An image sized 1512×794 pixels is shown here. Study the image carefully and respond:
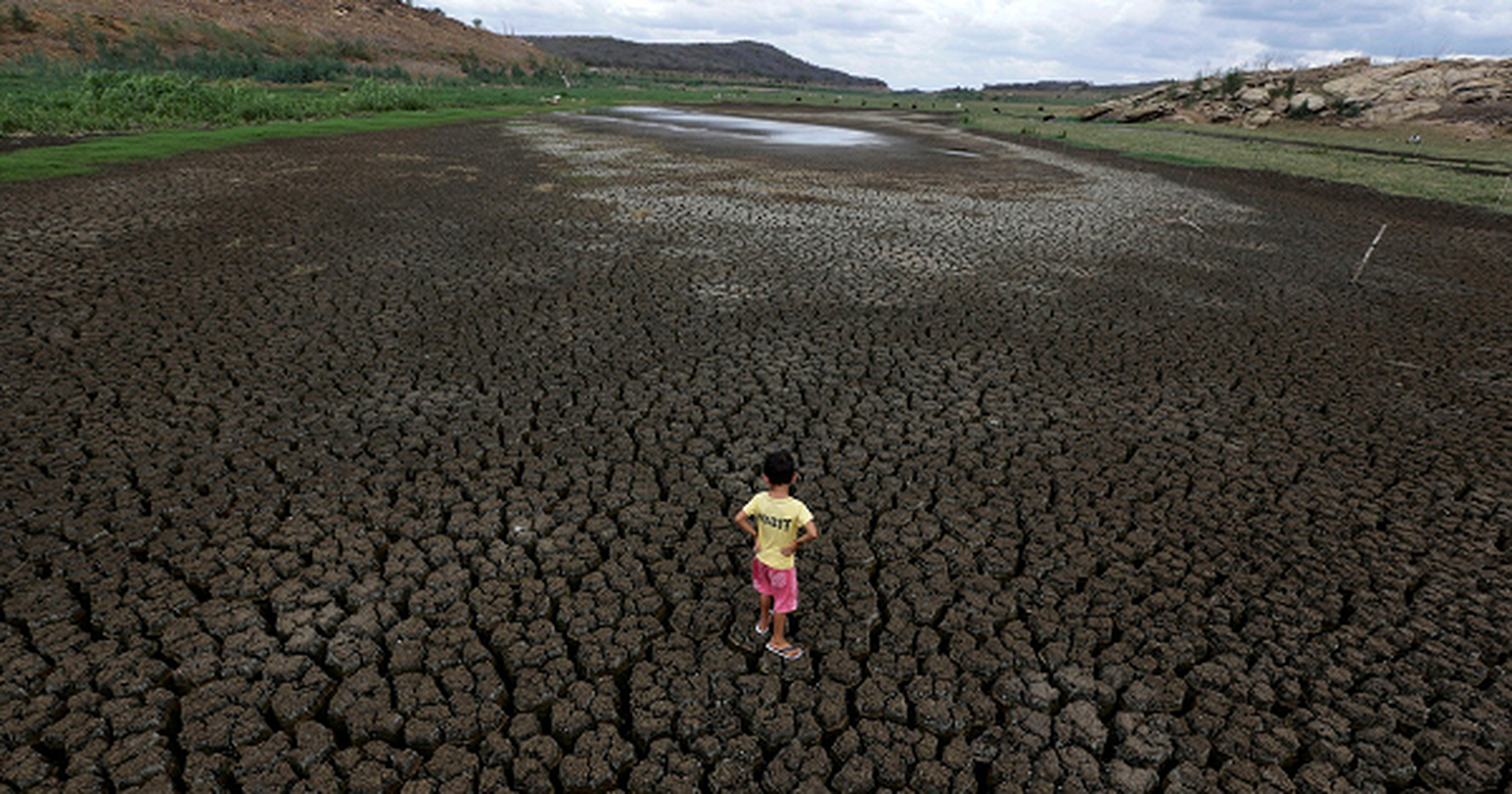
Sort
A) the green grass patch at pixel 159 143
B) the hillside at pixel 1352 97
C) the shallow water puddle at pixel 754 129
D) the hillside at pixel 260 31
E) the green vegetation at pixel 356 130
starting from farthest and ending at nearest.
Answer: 1. the hillside at pixel 260 31
2. the hillside at pixel 1352 97
3. the shallow water puddle at pixel 754 129
4. the green vegetation at pixel 356 130
5. the green grass patch at pixel 159 143

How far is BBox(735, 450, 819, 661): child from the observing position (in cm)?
345

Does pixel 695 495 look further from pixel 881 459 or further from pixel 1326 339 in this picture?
pixel 1326 339

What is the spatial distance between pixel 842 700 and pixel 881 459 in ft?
8.61

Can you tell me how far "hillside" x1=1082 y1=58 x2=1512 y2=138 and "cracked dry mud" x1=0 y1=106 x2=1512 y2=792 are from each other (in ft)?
149

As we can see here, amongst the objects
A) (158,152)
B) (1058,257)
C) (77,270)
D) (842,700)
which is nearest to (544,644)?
(842,700)

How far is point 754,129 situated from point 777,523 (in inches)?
1508

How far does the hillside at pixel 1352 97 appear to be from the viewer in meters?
42.3

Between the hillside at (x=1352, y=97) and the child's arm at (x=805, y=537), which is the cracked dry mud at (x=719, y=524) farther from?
the hillside at (x=1352, y=97)

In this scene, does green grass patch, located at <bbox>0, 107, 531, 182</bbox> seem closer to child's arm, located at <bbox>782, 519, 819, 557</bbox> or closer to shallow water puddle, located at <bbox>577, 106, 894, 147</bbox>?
shallow water puddle, located at <bbox>577, 106, 894, 147</bbox>

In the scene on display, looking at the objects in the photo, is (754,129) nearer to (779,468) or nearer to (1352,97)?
(779,468)

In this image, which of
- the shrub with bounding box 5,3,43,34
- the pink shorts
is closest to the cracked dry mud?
the pink shorts

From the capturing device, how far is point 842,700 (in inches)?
144

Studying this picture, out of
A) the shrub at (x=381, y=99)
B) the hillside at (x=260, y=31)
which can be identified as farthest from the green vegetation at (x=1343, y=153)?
the hillside at (x=260, y=31)

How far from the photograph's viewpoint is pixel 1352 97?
48.8m
